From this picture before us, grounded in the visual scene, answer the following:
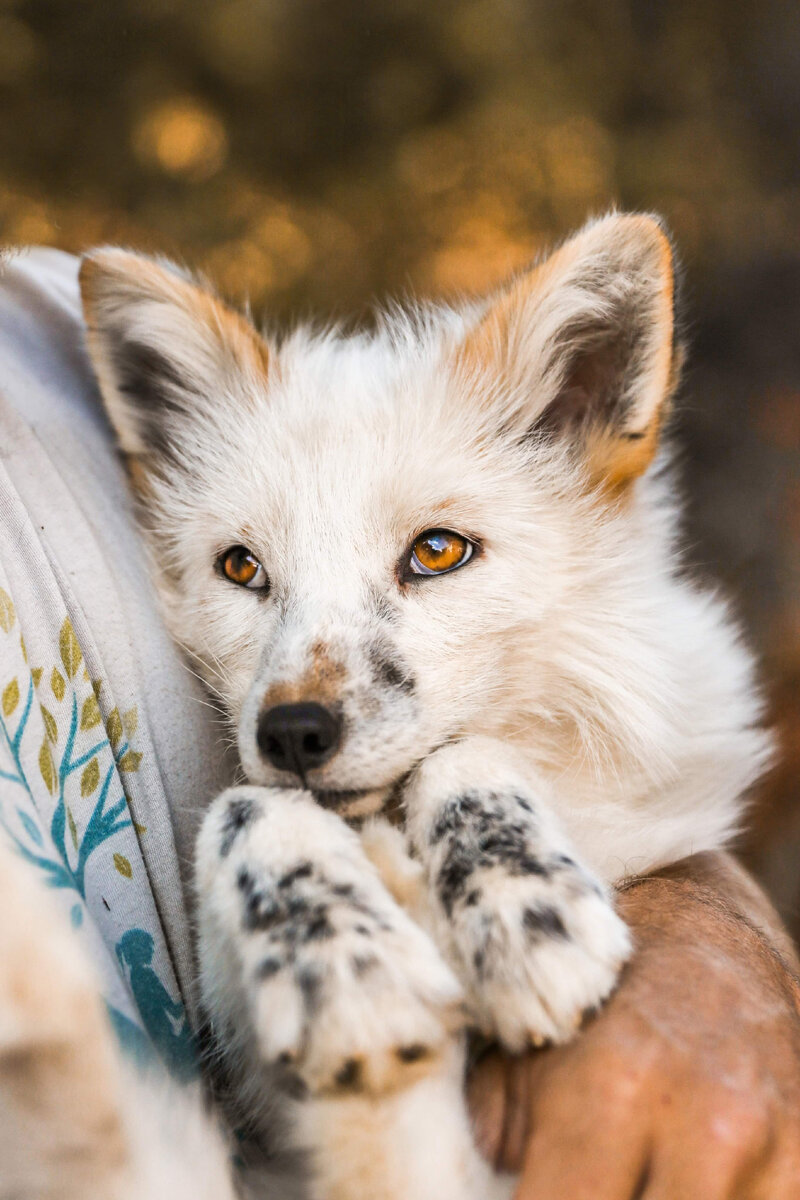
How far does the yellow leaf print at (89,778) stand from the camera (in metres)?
1.08

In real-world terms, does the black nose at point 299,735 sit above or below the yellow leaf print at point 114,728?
above

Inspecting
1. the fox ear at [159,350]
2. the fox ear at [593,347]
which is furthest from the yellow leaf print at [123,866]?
the fox ear at [593,347]

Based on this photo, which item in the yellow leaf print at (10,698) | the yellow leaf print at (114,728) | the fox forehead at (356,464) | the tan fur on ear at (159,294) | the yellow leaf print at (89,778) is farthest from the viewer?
the tan fur on ear at (159,294)

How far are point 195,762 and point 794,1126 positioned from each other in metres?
0.89

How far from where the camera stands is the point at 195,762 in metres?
1.32

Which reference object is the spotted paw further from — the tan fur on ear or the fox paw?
the tan fur on ear

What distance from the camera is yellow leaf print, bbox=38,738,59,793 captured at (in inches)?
38.5

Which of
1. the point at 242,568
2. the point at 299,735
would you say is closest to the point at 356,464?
the point at 242,568

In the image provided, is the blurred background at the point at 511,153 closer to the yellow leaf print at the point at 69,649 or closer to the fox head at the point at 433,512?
the fox head at the point at 433,512

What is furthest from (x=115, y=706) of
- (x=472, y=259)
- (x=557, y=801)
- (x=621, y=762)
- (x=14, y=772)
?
(x=472, y=259)

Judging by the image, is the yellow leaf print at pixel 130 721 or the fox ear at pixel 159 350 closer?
the yellow leaf print at pixel 130 721

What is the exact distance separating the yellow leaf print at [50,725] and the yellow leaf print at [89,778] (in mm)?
61

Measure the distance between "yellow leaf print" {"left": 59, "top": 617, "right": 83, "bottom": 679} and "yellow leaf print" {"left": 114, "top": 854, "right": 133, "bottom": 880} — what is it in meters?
0.24

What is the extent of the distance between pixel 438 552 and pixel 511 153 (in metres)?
1.66
